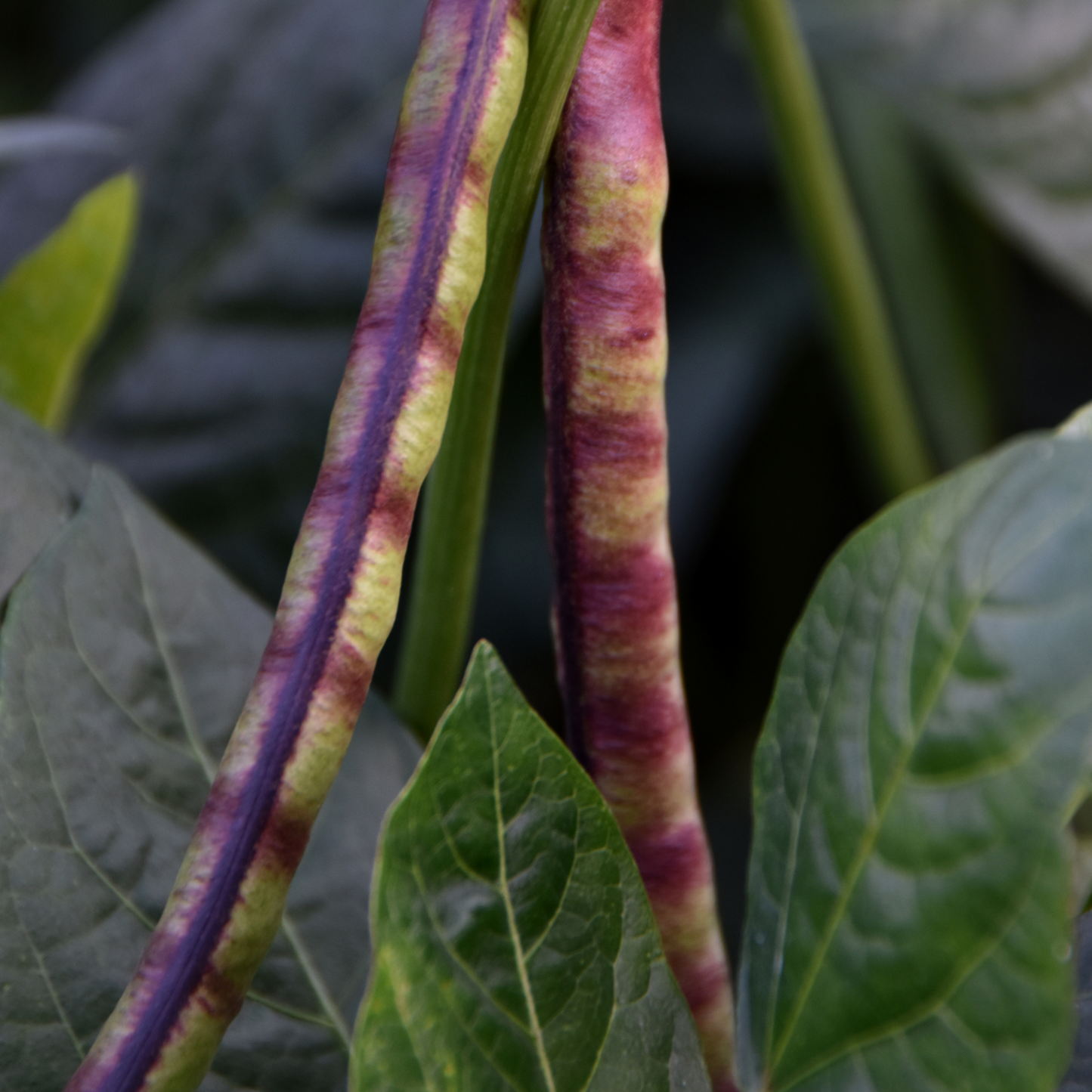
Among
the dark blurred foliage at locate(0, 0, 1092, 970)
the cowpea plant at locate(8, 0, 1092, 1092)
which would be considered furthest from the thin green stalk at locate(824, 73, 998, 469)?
the cowpea plant at locate(8, 0, 1092, 1092)

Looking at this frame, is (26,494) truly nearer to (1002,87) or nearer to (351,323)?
(351,323)

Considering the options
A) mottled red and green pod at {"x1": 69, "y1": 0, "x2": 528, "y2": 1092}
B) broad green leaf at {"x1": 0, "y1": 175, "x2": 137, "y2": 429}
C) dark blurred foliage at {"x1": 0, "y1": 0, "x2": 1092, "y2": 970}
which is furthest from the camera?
dark blurred foliage at {"x1": 0, "y1": 0, "x2": 1092, "y2": 970}

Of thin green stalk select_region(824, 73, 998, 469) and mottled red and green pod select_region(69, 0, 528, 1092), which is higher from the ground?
mottled red and green pod select_region(69, 0, 528, 1092)

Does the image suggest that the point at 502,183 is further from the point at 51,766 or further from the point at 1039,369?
the point at 1039,369

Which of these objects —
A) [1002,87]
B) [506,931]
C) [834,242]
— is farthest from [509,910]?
[1002,87]

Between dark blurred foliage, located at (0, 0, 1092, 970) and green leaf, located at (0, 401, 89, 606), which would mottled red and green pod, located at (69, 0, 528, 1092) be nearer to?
green leaf, located at (0, 401, 89, 606)

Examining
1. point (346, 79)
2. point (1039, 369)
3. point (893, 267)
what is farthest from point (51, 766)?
point (1039, 369)
